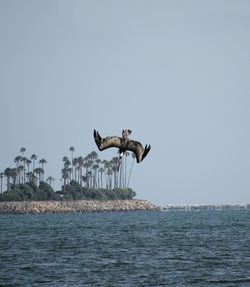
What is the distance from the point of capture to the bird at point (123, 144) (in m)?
23.2

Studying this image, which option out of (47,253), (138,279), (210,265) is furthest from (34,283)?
(47,253)

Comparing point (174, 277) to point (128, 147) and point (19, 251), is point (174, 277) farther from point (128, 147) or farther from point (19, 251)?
point (128, 147)

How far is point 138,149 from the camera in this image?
78.7 ft

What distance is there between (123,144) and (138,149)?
56 cm

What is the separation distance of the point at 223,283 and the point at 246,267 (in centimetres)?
1041

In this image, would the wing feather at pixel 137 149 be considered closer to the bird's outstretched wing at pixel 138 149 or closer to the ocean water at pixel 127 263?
the bird's outstretched wing at pixel 138 149

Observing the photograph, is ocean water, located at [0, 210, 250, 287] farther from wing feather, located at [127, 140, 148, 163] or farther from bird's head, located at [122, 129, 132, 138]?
bird's head, located at [122, 129, 132, 138]

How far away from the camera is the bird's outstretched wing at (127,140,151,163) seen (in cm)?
2380

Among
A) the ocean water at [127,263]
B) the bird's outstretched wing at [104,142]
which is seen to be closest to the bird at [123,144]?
the bird's outstretched wing at [104,142]

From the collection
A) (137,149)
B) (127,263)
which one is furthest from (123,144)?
(127,263)

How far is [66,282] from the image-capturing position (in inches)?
2314

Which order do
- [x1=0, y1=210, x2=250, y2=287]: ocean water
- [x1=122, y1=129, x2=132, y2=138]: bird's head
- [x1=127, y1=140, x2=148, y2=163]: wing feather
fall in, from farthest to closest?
[x1=0, y1=210, x2=250, y2=287]: ocean water
[x1=127, y1=140, x2=148, y2=163]: wing feather
[x1=122, y1=129, x2=132, y2=138]: bird's head

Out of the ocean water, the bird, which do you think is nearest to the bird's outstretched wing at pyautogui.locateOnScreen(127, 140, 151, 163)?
the bird

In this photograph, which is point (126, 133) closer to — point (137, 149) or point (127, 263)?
point (137, 149)
